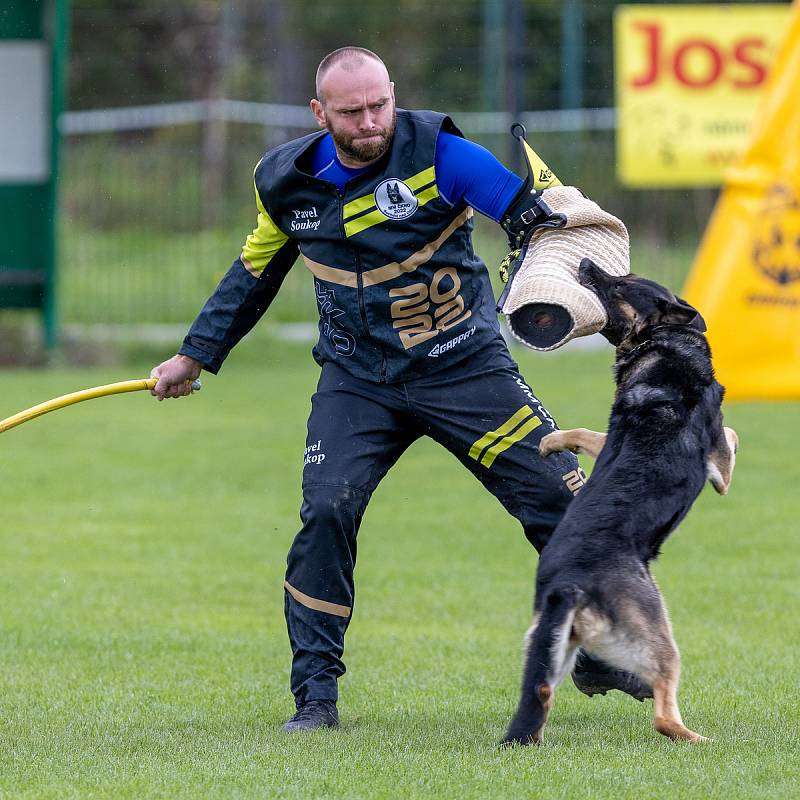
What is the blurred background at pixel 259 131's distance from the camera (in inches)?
724

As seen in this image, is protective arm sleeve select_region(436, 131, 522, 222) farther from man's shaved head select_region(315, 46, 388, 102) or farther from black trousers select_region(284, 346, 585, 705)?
black trousers select_region(284, 346, 585, 705)

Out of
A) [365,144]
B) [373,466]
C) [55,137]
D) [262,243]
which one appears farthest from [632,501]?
[55,137]

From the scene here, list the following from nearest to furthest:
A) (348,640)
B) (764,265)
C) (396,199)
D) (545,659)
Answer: (545,659) → (396,199) → (348,640) → (764,265)

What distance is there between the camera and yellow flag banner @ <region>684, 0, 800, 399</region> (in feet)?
39.7

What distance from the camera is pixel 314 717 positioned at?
4.88 m

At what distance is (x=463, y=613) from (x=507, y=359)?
2031mm

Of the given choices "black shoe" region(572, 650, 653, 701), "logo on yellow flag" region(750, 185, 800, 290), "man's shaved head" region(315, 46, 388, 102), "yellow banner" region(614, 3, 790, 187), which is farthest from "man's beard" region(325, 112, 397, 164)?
"yellow banner" region(614, 3, 790, 187)

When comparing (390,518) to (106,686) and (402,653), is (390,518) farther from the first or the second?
(106,686)

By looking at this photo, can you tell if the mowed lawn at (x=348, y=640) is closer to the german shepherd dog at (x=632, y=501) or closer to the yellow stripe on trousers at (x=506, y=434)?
the german shepherd dog at (x=632, y=501)

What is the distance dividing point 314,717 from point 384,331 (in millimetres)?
1259

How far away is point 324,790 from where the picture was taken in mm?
4066

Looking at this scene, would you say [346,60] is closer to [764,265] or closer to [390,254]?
[390,254]

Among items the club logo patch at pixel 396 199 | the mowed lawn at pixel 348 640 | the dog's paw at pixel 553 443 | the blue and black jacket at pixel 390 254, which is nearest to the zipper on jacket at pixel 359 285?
the blue and black jacket at pixel 390 254

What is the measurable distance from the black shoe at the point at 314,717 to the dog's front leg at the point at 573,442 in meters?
1.08
